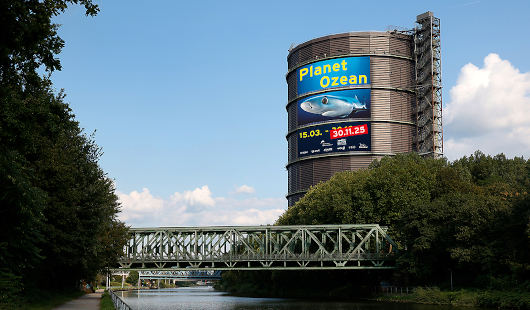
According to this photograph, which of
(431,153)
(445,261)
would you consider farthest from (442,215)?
(431,153)

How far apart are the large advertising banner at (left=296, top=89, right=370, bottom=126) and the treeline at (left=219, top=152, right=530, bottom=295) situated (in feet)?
71.5

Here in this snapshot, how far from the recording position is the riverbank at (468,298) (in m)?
51.5

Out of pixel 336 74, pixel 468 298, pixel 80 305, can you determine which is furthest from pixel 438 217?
pixel 336 74

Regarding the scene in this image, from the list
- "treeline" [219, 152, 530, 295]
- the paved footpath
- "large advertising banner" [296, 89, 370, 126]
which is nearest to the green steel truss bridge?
"treeline" [219, 152, 530, 295]

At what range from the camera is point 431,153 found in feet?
412

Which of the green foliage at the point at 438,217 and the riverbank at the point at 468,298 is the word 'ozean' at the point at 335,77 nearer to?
the green foliage at the point at 438,217

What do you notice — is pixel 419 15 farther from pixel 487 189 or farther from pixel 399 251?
pixel 399 251

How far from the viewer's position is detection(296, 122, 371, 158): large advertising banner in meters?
121

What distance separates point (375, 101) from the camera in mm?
122625

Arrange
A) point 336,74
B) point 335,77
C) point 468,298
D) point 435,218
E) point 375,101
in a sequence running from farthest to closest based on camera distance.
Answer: point 336,74, point 335,77, point 375,101, point 435,218, point 468,298

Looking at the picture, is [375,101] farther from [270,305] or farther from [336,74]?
[270,305]

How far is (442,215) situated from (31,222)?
144 feet

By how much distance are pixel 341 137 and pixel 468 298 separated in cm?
6478

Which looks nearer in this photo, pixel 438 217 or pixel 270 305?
pixel 438 217
